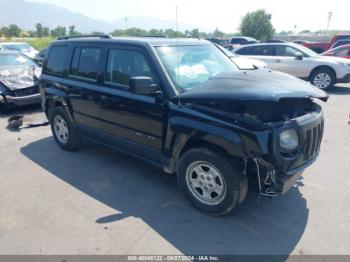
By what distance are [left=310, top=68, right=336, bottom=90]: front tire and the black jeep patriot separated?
7.26m

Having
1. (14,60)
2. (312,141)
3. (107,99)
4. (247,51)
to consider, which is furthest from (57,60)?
(247,51)

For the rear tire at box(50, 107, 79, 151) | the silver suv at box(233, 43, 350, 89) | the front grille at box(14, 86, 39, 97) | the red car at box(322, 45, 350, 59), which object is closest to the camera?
the rear tire at box(50, 107, 79, 151)

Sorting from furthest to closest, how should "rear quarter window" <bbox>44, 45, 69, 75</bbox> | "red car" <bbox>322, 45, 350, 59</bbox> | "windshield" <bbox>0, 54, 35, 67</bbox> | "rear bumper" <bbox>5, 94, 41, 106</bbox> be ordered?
"red car" <bbox>322, 45, 350, 59</bbox>
"windshield" <bbox>0, 54, 35, 67</bbox>
"rear bumper" <bbox>5, 94, 41, 106</bbox>
"rear quarter window" <bbox>44, 45, 69, 75</bbox>

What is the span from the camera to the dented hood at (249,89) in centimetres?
294

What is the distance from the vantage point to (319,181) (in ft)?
13.7

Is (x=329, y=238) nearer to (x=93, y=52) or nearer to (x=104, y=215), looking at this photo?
(x=104, y=215)

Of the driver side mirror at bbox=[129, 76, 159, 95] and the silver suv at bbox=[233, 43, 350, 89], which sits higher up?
the driver side mirror at bbox=[129, 76, 159, 95]

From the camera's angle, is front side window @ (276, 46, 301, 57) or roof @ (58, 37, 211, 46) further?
front side window @ (276, 46, 301, 57)

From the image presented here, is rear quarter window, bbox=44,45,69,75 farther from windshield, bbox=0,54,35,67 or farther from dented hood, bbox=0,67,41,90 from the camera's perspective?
windshield, bbox=0,54,35,67

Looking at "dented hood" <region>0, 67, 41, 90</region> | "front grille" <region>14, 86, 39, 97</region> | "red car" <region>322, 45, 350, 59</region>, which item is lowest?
"front grille" <region>14, 86, 39, 97</region>

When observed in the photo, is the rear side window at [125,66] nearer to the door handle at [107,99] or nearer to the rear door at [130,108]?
the rear door at [130,108]

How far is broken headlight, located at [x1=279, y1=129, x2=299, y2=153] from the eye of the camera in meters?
2.92

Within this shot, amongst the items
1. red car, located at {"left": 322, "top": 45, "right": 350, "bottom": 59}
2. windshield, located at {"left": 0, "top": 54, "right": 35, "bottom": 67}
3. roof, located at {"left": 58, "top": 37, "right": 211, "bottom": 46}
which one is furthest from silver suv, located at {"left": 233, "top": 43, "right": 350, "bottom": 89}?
windshield, located at {"left": 0, "top": 54, "right": 35, "bottom": 67}

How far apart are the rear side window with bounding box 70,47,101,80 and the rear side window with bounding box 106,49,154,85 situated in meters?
0.31
